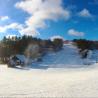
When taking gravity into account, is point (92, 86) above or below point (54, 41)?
below

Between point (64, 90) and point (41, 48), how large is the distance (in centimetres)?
1088

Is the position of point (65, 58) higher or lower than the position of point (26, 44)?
lower

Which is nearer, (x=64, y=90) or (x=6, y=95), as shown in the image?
(x=6, y=95)

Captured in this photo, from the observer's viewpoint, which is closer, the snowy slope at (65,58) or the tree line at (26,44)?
the snowy slope at (65,58)

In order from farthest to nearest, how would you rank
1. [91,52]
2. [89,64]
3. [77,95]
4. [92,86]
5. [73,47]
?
[73,47]
[91,52]
[89,64]
[92,86]
[77,95]

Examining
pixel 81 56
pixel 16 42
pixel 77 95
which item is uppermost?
pixel 16 42

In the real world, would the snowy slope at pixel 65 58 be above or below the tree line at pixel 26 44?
below

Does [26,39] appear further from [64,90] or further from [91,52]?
[64,90]

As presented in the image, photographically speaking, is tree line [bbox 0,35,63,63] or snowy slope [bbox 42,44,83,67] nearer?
snowy slope [bbox 42,44,83,67]

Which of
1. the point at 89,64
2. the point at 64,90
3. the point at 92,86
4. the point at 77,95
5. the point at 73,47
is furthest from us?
the point at 73,47

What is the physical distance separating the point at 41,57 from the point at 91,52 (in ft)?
13.8

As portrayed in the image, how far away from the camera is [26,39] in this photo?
18938mm

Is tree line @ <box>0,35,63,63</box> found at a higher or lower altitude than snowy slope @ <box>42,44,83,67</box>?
higher

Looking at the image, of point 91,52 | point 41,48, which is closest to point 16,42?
point 41,48
